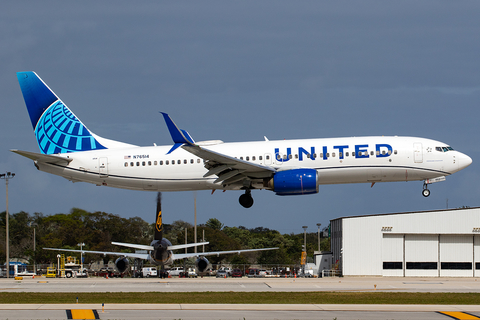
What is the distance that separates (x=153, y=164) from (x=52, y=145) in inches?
407

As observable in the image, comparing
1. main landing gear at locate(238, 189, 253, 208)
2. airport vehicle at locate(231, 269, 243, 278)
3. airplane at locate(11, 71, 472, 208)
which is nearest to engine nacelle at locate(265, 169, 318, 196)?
airplane at locate(11, 71, 472, 208)

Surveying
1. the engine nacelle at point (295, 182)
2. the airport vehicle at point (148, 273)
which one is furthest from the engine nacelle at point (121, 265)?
the engine nacelle at point (295, 182)

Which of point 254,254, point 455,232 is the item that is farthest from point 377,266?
point 254,254

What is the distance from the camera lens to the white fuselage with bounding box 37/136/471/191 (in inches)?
1587

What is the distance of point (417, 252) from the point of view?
75875mm

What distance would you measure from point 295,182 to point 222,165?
5180mm

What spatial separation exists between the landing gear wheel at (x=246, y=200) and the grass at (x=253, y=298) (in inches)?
256

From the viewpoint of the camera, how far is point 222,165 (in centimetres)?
4006

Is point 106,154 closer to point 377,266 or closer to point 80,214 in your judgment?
point 377,266

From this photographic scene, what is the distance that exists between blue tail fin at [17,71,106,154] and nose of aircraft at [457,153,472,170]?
89.6 feet

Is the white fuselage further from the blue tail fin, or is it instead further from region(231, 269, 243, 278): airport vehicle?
region(231, 269, 243, 278): airport vehicle

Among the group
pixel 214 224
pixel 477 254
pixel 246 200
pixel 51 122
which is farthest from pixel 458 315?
pixel 214 224

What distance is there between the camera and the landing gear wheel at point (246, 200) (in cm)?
4338

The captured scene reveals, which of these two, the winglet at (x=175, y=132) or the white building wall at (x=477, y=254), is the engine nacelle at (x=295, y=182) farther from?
the white building wall at (x=477, y=254)
